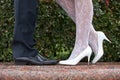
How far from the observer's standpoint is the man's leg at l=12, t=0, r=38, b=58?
259 centimetres

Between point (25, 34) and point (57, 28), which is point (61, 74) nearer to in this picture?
point (25, 34)

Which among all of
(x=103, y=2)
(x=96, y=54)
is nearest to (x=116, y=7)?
(x=103, y=2)

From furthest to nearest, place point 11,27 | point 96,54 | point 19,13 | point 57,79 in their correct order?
1. point 11,27
2. point 96,54
3. point 19,13
4. point 57,79

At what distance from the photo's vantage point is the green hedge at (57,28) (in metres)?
4.00

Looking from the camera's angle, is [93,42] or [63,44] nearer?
[93,42]

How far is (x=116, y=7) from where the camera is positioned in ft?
13.7

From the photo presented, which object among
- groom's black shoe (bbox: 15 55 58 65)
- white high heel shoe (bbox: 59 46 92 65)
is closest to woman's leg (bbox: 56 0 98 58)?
white high heel shoe (bbox: 59 46 92 65)

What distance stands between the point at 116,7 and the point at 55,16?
65 centimetres

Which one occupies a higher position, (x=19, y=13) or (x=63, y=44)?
(x=19, y=13)

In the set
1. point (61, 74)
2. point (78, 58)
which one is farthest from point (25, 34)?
point (61, 74)

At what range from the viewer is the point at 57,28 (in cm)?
404

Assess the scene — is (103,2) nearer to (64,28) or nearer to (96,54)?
(64,28)

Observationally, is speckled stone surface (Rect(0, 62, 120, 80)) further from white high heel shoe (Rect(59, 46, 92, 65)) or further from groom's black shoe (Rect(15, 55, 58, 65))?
white high heel shoe (Rect(59, 46, 92, 65))

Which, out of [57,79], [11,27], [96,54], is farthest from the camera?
[11,27]
